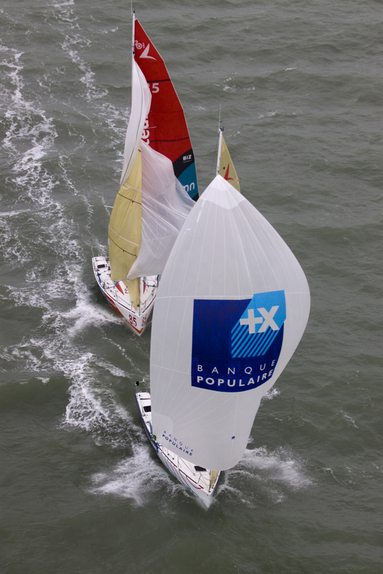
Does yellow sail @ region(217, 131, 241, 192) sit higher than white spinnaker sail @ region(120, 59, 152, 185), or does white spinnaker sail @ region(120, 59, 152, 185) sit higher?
white spinnaker sail @ region(120, 59, 152, 185)

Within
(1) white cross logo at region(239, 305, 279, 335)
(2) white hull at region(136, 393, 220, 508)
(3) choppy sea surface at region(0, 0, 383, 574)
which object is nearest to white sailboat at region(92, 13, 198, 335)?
(3) choppy sea surface at region(0, 0, 383, 574)

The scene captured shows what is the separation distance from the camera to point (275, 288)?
14.6 metres

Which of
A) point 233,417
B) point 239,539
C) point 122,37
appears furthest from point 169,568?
point 122,37

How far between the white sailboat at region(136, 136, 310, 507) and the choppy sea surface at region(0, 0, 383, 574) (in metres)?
5.03

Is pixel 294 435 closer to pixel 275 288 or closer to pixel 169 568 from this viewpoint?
pixel 169 568

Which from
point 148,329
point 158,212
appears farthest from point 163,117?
point 148,329

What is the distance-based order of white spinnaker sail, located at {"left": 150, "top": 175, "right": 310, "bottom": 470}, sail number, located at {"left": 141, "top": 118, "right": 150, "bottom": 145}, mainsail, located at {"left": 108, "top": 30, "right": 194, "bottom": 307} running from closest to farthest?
1. white spinnaker sail, located at {"left": 150, "top": 175, "right": 310, "bottom": 470}
2. mainsail, located at {"left": 108, "top": 30, "right": 194, "bottom": 307}
3. sail number, located at {"left": 141, "top": 118, "right": 150, "bottom": 145}

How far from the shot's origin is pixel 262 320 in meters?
14.6

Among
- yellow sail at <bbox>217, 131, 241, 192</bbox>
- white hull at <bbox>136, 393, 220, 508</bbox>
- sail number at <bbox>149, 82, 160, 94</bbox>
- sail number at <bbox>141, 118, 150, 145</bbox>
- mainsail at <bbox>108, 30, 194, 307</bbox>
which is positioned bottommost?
white hull at <bbox>136, 393, 220, 508</bbox>

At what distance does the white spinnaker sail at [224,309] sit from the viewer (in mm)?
14242

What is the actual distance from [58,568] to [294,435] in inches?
346

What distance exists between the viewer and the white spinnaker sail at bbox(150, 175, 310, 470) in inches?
561

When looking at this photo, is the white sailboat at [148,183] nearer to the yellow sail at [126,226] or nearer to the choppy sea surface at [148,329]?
the yellow sail at [126,226]

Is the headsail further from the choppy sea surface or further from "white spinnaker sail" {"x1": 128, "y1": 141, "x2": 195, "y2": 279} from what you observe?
the choppy sea surface
